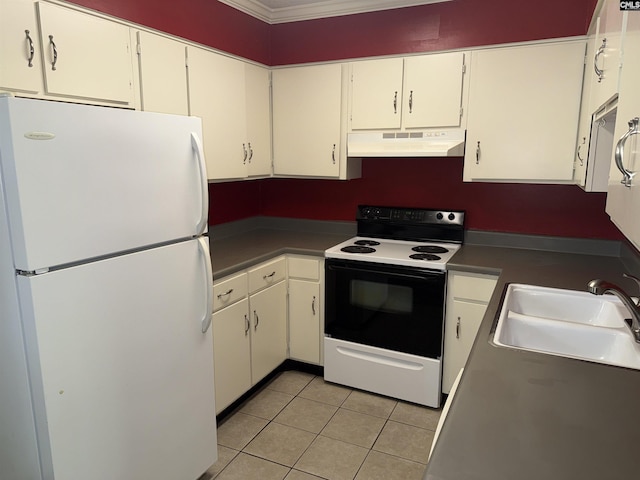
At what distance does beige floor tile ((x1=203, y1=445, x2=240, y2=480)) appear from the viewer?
2217 mm

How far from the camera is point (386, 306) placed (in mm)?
2783

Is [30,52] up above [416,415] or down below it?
above

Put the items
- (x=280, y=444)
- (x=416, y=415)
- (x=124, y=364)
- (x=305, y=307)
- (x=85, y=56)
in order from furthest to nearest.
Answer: (x=305, y=307) < (x=416, y=415) < (x=280, y=444) < (x=85, y=56) < (x=124, y=364)

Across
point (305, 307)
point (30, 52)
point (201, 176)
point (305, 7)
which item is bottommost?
point (305, 307)

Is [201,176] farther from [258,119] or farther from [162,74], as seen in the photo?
[258,119]

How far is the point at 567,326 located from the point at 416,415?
1.33 metres

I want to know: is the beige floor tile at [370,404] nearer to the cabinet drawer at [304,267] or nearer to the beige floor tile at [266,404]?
Result: the beige floor tile at [266,404]

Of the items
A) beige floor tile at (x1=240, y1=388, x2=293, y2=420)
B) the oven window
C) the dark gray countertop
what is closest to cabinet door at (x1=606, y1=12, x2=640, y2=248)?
the dark gray countertop

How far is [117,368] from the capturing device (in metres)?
1.57

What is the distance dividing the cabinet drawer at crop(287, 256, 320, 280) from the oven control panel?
0.59 metres

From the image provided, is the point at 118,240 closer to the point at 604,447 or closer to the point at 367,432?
the point at 604,447

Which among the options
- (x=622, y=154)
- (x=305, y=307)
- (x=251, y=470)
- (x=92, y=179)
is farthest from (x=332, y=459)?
(x=622, y=154)

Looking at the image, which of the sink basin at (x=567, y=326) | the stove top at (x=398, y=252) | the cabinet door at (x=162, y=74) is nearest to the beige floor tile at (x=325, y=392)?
the stove top at (x=398, y=252)

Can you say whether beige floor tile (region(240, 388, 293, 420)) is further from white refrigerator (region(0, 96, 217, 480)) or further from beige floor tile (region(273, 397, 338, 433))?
white refrigerator (region(0, 96, 217, 480))
